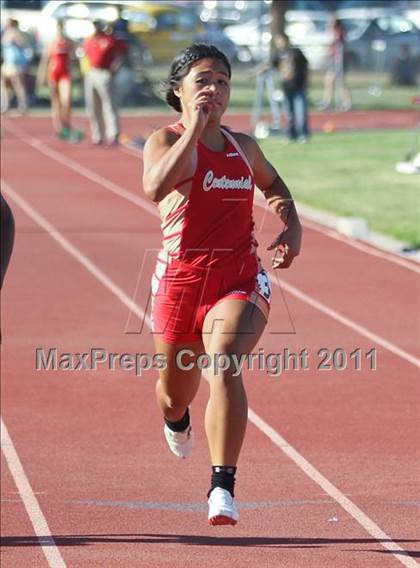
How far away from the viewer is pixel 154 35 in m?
42.3

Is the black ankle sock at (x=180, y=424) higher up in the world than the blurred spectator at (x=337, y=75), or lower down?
lower down

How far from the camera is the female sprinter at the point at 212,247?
5.45 meters

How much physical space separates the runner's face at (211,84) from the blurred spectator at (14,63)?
26.4m

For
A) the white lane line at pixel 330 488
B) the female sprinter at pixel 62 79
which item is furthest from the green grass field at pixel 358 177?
the white lane line at pixel 330 488

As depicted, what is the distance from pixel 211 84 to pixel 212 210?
1.55 ft

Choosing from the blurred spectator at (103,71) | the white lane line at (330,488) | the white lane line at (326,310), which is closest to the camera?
the white lane line at (330,488)

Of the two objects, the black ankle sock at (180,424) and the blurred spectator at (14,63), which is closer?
the black ankle sock at (180,424)

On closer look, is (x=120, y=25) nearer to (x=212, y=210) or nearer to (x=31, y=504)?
(x=31, y=504)

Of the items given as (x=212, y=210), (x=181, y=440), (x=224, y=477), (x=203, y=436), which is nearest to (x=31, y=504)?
(x=181, y=440)

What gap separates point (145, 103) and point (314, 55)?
41.4ft

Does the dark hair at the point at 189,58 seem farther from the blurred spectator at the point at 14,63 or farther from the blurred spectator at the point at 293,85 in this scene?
the blurred spectator at the point at 14,63

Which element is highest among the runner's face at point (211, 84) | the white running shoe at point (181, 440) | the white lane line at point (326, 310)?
the white lane line at point (326, 310)

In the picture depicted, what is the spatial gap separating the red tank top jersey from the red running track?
5.12ft

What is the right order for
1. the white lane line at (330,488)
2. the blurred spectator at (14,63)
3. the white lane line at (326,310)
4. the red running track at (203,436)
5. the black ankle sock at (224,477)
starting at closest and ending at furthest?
the black ankle sock at (224,477) < the white lane line at (330,488) < the red running track at (203,436) < the white lane line at (326,310) < the blurred spectator at (14,63)
